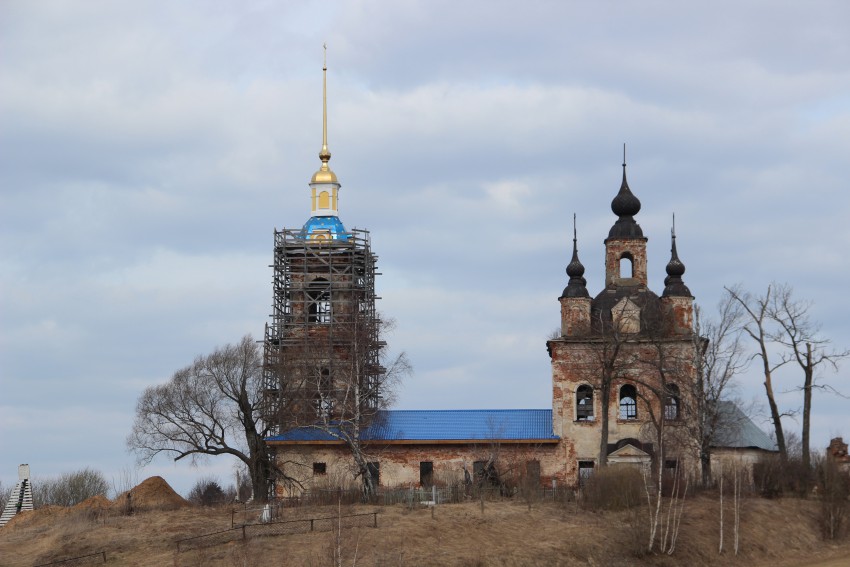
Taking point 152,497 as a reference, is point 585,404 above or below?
above

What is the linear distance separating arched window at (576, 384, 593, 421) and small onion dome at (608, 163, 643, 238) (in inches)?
240

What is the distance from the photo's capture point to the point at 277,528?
3881 cm

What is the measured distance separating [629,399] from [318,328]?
1215cm

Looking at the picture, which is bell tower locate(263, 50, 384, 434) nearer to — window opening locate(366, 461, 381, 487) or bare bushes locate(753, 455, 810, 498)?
window opening locate(366, 461, 381, 487)

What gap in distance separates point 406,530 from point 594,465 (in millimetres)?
12076

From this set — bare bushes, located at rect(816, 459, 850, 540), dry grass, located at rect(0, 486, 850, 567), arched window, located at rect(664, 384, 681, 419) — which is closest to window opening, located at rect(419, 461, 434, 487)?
dry grass, located at rect(0, 486, 850, 567)

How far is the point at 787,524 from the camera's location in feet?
138

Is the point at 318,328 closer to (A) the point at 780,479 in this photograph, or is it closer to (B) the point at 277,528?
(B) the point at 277,528

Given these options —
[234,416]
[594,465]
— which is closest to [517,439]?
Answer: [594,465]

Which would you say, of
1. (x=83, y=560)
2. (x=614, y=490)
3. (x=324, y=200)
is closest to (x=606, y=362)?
(x=614, y=490)

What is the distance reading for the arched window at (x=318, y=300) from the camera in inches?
2103

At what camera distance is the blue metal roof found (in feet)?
160

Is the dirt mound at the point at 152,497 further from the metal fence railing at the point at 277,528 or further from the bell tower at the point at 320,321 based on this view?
the metal fence railing at the point at 277,528

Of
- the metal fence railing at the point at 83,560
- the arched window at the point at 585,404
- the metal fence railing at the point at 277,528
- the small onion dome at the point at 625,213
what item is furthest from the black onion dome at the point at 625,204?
the metal fence railing at the point at 83,560
